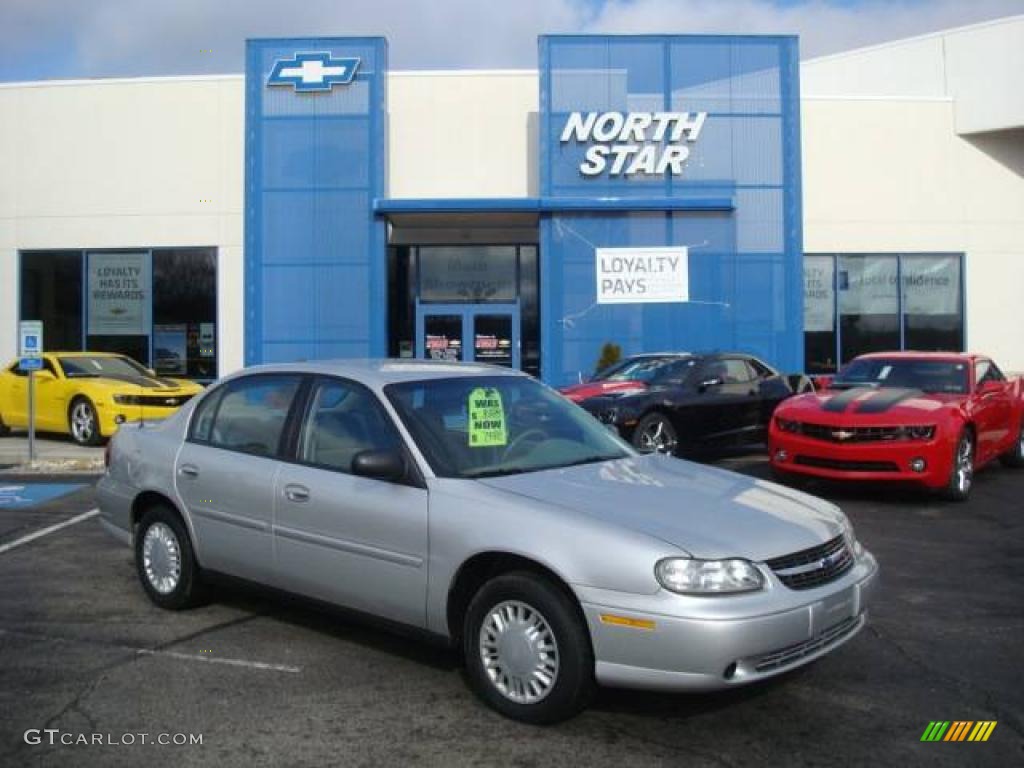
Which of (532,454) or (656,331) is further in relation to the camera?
(656,331)

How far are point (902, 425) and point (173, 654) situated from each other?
682 centimetres

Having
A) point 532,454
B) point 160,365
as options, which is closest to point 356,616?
point 532,454

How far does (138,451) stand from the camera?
6.00 metres

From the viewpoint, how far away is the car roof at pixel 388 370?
16.4 ft

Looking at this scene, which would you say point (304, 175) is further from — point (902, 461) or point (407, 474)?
point (407, 474)

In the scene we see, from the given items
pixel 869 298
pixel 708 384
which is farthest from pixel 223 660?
pixel 869 298

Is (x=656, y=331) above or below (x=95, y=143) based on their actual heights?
below

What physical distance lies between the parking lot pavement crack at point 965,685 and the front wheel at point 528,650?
1773 mm

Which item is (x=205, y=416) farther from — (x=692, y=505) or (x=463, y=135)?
(x=463, y=135)

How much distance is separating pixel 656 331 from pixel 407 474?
48.1 ft

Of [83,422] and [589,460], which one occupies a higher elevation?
[589,460]

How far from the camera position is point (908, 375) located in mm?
10609

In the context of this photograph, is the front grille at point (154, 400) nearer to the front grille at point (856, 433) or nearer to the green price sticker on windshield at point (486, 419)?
the front grille at point (856, 433)

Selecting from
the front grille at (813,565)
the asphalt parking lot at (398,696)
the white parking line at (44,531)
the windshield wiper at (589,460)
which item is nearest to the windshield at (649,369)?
the asphalt parking lot at (398,696)
